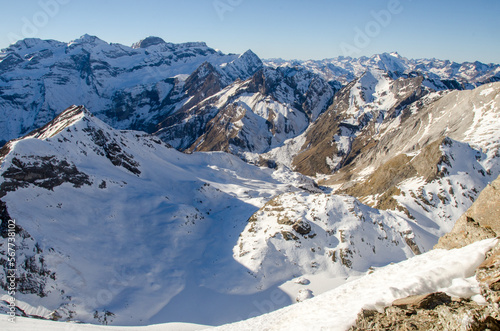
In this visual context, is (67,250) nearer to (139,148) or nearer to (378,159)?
(139,148)

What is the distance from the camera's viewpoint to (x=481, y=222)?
14.9m

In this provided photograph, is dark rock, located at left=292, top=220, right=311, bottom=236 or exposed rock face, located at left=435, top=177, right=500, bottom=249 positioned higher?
exposed rock face, located at left=435, top=177, right=500, bottom=249

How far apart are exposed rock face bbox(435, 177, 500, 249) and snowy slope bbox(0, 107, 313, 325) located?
28575 mm

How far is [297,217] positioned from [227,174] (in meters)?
69.1

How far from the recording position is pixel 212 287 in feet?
136

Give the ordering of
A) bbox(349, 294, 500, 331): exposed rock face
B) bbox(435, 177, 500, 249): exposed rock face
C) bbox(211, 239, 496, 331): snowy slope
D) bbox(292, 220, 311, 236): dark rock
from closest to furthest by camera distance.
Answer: bbox(349, 294, 500, 331): exposed rock face < bbox(211, 239, 496, 331): snowy slope < bbox(435, 177, 500, 249): exposed rock face < bbox(292, 220, 311, 236): dark rock

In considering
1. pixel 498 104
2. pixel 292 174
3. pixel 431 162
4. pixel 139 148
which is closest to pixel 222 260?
pixel 139 148

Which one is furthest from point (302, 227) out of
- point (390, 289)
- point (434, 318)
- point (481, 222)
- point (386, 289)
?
point (434, 318)

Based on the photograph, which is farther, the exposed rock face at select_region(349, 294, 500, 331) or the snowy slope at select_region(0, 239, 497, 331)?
the snowy slope at select_region(0, 239, 497, 331)

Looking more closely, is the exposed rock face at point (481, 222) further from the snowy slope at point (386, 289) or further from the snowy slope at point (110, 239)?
the snowy slope at point (110, 239)

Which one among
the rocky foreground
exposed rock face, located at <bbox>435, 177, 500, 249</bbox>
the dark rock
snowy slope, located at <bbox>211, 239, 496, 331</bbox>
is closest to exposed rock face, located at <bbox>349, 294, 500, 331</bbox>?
the rocky foreground

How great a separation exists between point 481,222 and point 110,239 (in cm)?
4772

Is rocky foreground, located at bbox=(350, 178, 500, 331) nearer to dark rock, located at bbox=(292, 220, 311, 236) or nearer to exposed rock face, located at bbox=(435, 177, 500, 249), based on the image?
exposed rock face, located at bbox=(435, 177, 500, 249)

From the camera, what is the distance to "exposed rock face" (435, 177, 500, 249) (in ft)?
46.9
